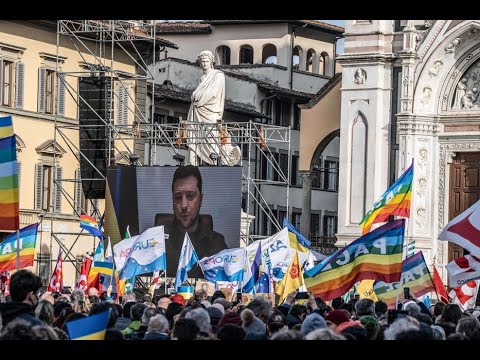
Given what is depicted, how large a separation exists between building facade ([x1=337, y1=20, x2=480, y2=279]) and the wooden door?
0.09 feet

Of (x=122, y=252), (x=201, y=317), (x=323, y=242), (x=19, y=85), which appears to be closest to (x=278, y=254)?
(x=122, y=252)

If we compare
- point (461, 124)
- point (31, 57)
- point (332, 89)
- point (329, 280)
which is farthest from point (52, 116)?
point (329, 280)

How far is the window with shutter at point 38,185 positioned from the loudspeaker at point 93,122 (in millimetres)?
7115

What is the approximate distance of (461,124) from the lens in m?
44.9

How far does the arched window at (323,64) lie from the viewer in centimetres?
8069

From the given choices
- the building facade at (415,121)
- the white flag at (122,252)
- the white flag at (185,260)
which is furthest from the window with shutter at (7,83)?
the white flag at (122,252)

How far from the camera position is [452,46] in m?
44.2

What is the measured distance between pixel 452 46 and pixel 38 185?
16.1 metres

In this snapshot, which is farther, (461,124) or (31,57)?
(31,57)

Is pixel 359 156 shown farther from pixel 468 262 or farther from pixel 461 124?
pixel 468 262

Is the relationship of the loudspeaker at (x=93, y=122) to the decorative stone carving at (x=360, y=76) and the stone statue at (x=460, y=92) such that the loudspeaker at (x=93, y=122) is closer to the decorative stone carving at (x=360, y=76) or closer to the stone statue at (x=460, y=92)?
the decorative stone carving at (x=360, y=76)

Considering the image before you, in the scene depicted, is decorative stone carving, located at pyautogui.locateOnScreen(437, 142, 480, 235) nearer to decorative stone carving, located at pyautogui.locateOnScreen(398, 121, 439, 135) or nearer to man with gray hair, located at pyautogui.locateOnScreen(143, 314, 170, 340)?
decorative stone carving, located at pyautogui.locateOnScreen(398, 121, 439, 135)

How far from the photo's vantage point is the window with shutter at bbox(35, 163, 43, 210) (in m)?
53.7
